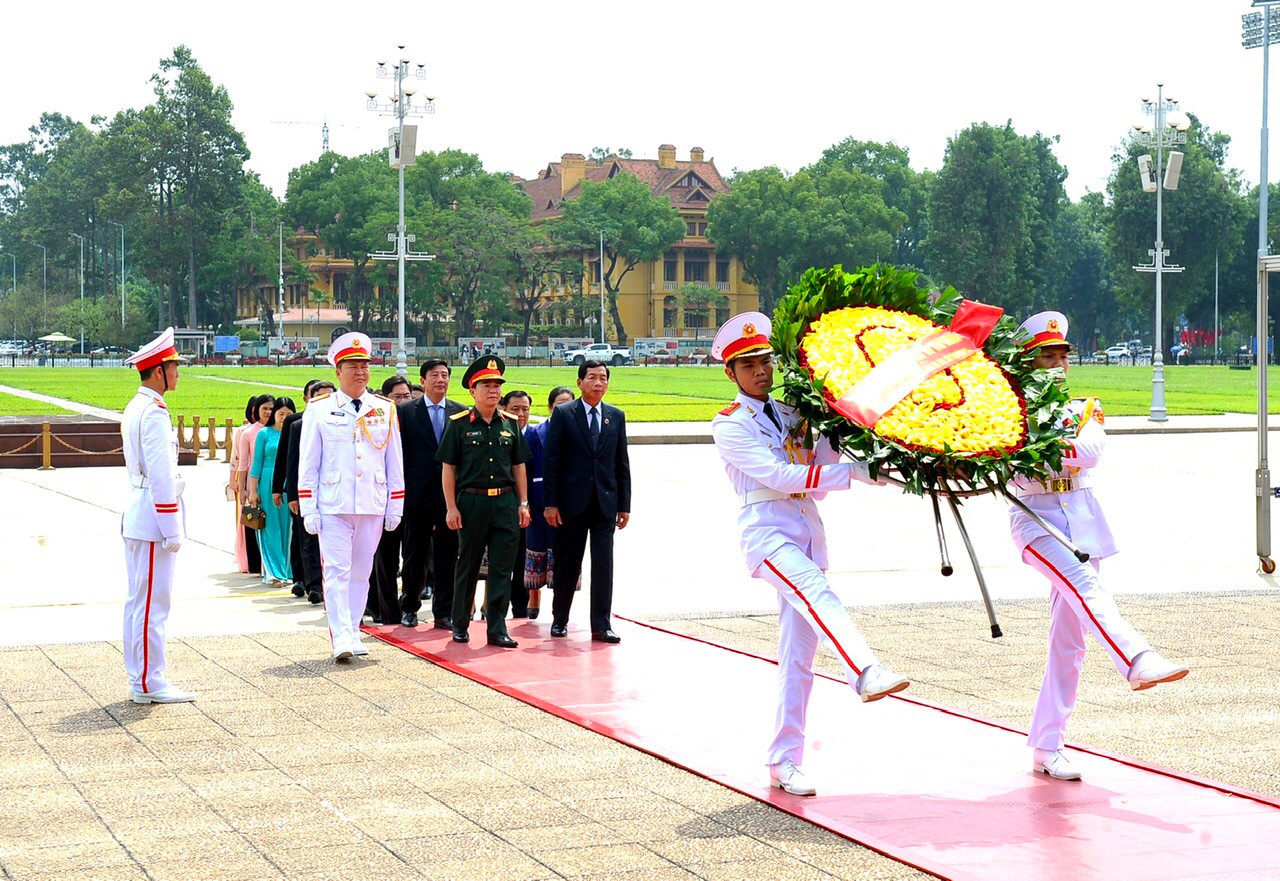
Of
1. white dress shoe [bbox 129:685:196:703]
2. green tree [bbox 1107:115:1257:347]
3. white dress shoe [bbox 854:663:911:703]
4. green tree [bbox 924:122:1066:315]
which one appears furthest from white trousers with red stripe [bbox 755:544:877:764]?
green tree [bbox 924:122:1066:315]

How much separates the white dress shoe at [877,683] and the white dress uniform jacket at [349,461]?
13.7 feet

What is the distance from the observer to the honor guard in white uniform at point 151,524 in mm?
7984

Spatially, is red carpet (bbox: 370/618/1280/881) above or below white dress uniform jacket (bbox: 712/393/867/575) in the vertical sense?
below

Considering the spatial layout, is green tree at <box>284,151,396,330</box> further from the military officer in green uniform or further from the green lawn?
the military officer in green uniform

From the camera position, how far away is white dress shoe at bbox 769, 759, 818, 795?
6.15 m

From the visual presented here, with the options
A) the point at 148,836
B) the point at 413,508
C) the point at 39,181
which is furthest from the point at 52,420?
the point at 39,181

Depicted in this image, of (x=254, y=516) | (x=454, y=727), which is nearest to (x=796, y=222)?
(x=254, y=516)

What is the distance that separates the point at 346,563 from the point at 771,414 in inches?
147

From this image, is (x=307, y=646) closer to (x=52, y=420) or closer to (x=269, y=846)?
(x=269, y=846)

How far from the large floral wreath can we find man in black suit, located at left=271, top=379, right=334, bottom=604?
5.01 metres

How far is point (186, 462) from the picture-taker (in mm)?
26969

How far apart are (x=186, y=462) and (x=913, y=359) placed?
74.0 feet

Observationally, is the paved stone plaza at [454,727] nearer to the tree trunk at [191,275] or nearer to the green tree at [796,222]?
the green tree at [796,222]

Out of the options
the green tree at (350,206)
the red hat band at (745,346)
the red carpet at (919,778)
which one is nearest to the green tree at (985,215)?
the green tree at (350,206)
